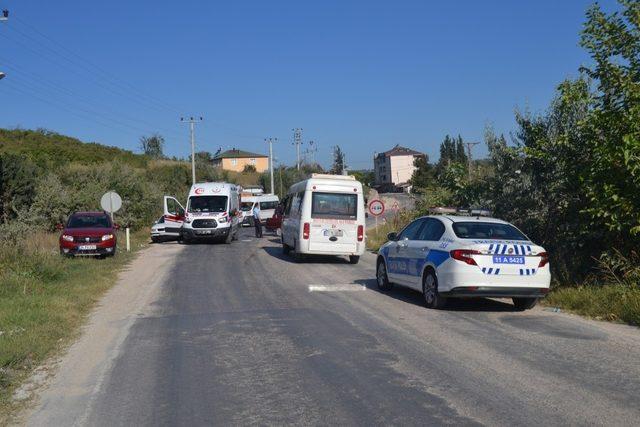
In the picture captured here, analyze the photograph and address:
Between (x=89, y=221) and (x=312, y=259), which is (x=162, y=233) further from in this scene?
(x=312, y=259)

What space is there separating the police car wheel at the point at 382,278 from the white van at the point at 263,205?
2559 centimetres

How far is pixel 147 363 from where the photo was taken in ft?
25.8

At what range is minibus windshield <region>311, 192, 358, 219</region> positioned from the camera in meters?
20.5

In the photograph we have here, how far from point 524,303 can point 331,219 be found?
951cm

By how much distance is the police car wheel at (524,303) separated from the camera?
37.7 feet

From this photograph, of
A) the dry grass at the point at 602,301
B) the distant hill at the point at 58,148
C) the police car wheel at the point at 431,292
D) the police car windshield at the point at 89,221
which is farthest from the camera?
the distant hill at the point at 58,148

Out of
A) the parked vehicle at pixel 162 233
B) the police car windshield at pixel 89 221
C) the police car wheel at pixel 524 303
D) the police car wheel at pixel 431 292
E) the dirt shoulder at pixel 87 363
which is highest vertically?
the police car windshield at pixel 89 221

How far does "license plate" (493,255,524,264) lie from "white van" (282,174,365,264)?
969 cm

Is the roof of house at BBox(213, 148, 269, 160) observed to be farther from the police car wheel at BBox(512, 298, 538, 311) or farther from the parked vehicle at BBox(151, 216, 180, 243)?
the police car wheel at BBox(512, 298, 538, 311)

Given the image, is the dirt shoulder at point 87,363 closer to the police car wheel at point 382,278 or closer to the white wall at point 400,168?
the police car wheel at point 382,278

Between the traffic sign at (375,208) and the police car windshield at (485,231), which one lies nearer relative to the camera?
the police car windshield at (485,231)

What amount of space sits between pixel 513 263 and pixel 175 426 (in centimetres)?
688

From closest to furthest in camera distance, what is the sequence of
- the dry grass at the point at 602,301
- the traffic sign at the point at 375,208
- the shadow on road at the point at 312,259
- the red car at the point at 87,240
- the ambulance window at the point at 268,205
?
1. the dry grass at the point at 602,301
2. the shadow on road at the point at 312,259
3. the red car at the point at 87,240
4. the traffic sign at the point at 375,208
5. the ambulance window at the point at 268,205

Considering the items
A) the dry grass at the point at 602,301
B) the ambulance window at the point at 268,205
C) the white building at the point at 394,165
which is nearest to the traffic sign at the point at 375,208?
the dry grass at the point at 602,301
